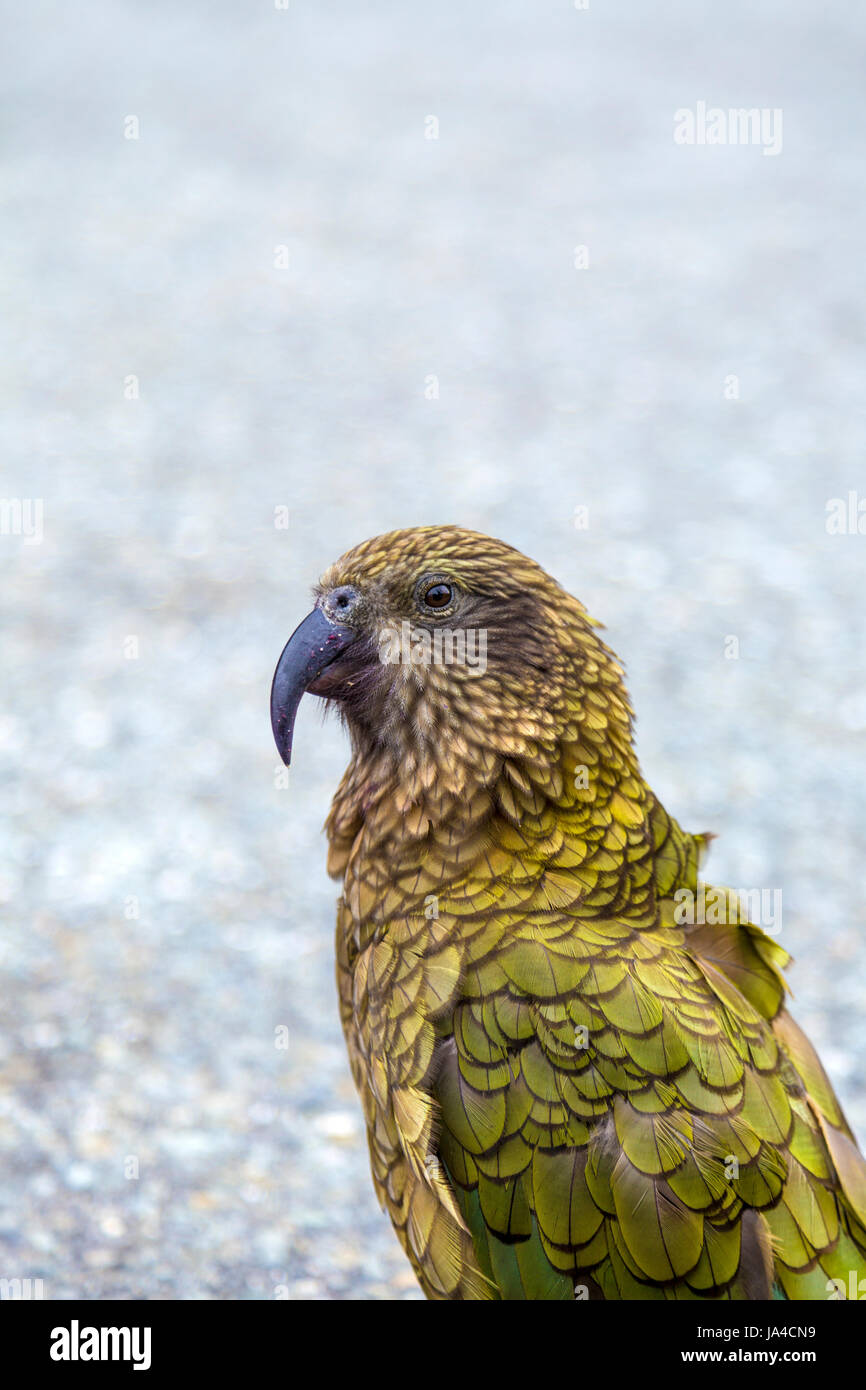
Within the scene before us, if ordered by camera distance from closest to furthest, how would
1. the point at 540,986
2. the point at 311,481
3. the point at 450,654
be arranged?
1. the point at 540,986
2. the point at 450,654
3. the point at 311,481

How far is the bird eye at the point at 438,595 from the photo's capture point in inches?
122

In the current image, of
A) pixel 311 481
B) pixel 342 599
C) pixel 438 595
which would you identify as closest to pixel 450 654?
pixel 438 595

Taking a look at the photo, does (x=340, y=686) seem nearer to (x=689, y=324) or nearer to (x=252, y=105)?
(x=689, y=324)

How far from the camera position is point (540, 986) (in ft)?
9.67

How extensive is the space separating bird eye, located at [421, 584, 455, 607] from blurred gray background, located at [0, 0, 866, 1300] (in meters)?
0.69

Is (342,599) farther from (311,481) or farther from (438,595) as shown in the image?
(311,481)

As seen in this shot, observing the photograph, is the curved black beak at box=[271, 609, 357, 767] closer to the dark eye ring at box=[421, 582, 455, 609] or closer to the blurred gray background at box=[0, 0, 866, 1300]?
the dark eye ring at box=[421, 582, 455, 609]

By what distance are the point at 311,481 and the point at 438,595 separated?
291 inches

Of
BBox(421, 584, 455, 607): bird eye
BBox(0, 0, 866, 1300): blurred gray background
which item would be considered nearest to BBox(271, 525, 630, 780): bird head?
BBox(421, 584, 455, 607): bird eye

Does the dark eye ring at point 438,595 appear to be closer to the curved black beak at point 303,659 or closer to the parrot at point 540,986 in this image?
the parrot at point 540,986

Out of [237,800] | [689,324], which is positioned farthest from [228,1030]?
[689,324]

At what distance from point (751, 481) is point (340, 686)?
802 cm

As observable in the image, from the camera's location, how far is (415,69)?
776 inches
